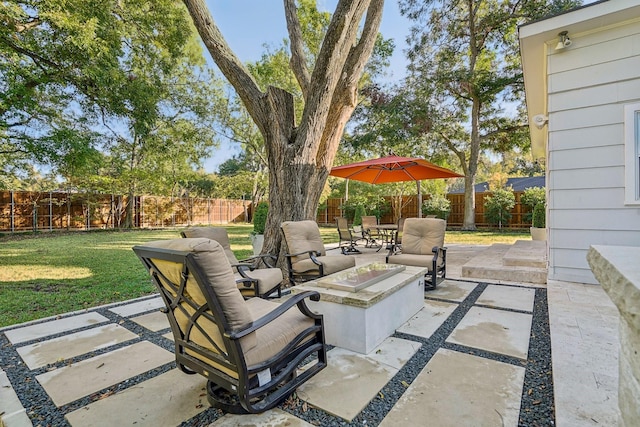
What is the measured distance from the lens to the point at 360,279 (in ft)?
10.2

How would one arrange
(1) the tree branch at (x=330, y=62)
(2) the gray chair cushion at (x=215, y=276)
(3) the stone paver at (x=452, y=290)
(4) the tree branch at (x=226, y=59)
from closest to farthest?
(2) the gray chair cushion at (x=215, y=276)
(3) the stone paver at (x=452, y=290)
(1) the tree branch at (x=330, y=62)
(4) the tree branch at (x=226, y=59)

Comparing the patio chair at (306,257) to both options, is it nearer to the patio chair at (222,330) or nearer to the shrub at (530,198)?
the patio chair at (222,330)

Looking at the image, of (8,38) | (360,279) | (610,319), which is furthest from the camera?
(8,38)

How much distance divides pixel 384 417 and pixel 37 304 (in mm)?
4563

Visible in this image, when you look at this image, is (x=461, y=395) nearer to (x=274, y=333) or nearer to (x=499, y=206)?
(x=274, y=333)

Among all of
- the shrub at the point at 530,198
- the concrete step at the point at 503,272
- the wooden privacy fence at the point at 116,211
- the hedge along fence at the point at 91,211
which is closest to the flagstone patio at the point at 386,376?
the concrete step at the point at 503,272

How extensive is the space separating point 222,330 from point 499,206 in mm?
15020

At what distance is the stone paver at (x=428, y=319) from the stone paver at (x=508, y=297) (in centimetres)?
51

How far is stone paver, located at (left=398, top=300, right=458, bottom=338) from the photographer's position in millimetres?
2963

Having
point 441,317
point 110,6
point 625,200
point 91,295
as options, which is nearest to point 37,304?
point 91,295

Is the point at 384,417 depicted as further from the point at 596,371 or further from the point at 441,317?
the point at 441,317

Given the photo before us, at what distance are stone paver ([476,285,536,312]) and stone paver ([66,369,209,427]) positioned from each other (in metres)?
3.27

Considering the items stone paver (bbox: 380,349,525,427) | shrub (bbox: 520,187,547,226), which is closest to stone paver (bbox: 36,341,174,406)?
stone paver (bbox: 380,349,525,427)

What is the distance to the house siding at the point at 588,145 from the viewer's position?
3.68 meters
